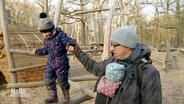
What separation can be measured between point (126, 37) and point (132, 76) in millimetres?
266

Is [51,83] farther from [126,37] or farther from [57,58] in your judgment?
[126,37]

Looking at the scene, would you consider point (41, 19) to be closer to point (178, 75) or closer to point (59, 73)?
point (59, 73)

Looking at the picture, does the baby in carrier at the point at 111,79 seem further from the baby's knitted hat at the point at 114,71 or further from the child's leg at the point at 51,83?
the child's leg at the point at 51,83

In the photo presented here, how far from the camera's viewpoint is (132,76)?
192cm

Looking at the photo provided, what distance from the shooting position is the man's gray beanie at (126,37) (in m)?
1.98

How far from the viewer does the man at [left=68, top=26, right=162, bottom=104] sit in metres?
1.85

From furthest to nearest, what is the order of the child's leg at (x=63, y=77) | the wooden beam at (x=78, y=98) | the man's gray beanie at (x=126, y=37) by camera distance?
the wooden beam at (x=78, y=98) < the child's leg at (x=63, y=77) < the man's gray beanie at (x=126, y=37)

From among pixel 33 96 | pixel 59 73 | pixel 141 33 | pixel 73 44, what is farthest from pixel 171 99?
pixel 141 33

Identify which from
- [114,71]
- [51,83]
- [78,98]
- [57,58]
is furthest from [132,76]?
[78,98]

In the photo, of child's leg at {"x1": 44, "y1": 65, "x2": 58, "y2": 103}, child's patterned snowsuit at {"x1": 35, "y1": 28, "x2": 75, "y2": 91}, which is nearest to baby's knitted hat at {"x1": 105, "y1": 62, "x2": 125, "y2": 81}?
child's patterned snowsuit at {"x1": 35, "y1": 28, "x2": 75, "y2": 91}

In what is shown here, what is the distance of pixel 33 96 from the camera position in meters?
7.30

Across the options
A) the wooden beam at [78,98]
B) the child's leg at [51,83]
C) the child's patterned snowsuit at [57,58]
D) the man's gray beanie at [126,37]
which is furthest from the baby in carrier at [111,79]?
the wooden beam at [78,98]

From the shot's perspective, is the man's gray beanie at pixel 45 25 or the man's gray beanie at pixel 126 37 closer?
the man's gray beanie at pixel 126 37

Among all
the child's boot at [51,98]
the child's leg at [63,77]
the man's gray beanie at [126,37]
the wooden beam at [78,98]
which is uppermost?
the man's gray beanie at [126,37]
